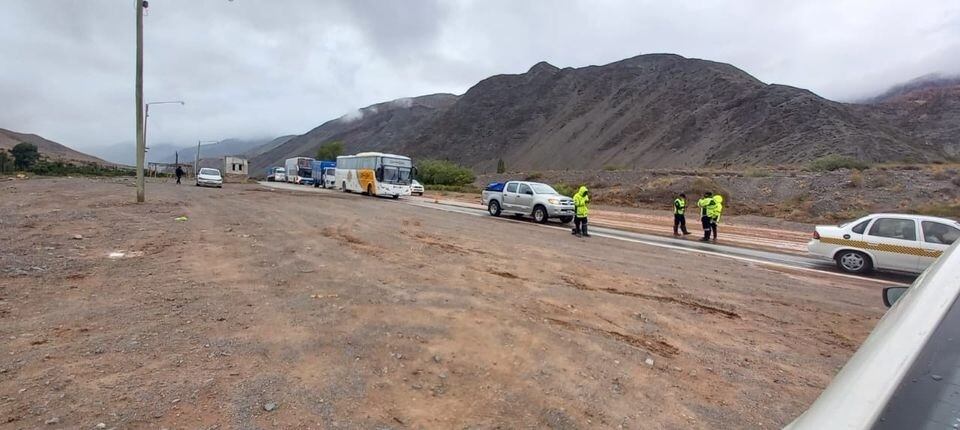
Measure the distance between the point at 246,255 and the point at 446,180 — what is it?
54.7 metres

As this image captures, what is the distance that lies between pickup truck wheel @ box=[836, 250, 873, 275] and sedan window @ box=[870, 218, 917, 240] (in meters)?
0.57

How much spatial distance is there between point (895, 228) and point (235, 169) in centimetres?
6517

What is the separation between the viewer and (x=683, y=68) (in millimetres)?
96250

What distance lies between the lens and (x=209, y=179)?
41.1 m

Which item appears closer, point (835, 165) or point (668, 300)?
point (668, 300)

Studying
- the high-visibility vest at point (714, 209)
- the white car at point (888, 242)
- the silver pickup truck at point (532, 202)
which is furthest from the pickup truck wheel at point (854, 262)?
the silver pickup truck at point (532, 202)

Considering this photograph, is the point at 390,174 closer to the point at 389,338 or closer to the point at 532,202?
the point at 532,202

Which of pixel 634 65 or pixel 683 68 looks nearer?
pixel 683 68

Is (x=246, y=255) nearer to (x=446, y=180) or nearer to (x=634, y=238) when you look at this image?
(x=634, y=238)

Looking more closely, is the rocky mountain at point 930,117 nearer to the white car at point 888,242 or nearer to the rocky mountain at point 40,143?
the white car at point 888,242

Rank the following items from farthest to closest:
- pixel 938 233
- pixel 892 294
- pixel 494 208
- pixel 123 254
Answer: pixel 494 208 < pixel 938 233 < pixel 123 254 < pixel 892 294

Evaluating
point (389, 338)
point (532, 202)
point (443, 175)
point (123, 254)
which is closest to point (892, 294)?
point (389, 338)

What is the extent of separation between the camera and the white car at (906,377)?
134cm

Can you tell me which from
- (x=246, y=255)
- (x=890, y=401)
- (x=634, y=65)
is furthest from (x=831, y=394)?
(x=634, y=65)
